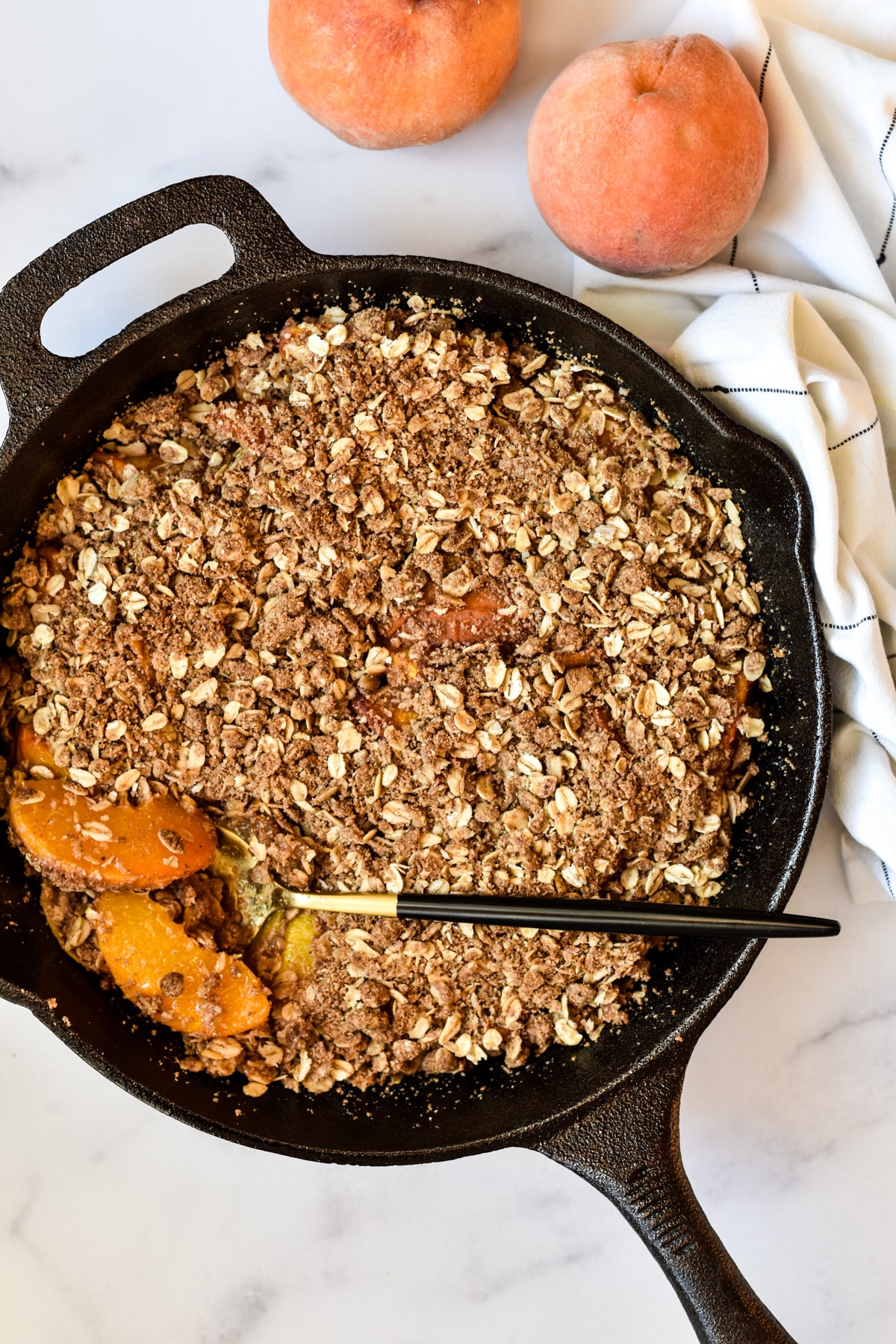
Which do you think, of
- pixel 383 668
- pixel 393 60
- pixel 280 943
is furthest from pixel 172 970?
pixel 393 60

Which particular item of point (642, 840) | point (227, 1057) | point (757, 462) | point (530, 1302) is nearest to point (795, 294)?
point (757, 462)

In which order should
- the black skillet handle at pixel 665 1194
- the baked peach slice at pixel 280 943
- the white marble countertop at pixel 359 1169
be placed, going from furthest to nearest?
the white marble countertop at pixel 359 1169 < the baked peach slice at pixel 280 943 < the black skillet handle at pixel 665 1194

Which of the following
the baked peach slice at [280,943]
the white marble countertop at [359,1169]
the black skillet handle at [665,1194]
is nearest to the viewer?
the black skillet handle at [665,1194]

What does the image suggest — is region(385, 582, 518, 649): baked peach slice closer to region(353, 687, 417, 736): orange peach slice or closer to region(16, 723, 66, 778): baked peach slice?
region(353, 687, 417, 736): orange peach slice

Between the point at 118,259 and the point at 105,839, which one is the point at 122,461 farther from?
the point at 105,839

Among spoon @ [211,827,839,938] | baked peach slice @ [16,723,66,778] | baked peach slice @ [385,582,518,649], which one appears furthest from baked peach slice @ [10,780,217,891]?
baked peach slice @ [385,582,518,649]

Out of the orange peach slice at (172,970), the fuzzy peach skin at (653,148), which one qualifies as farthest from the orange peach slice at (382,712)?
the fuzzy peach skin at (653,148)

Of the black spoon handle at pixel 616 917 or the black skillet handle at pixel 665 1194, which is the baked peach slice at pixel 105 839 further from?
the black skillet handle at pixel 665 1194
